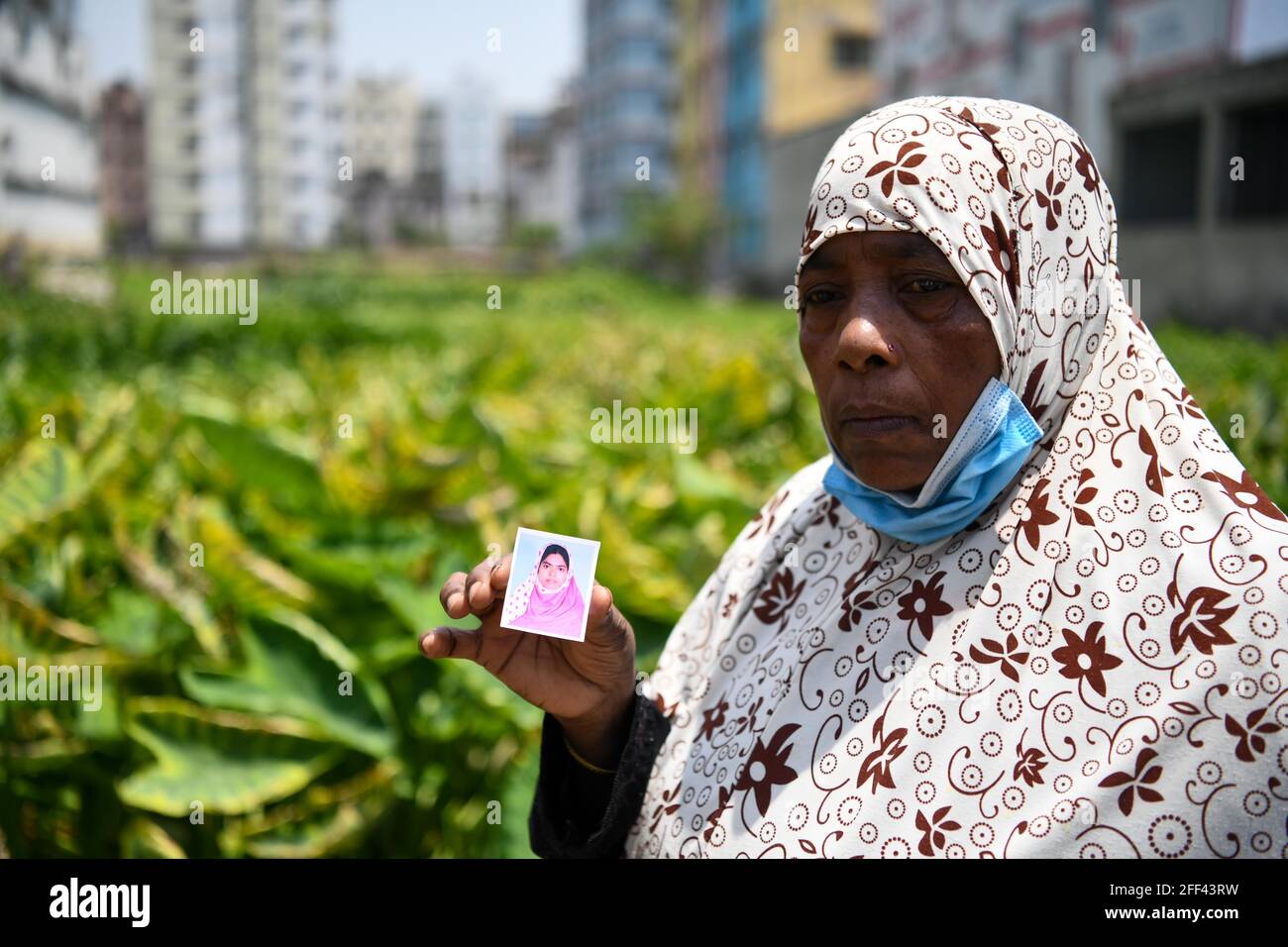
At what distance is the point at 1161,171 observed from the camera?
7996 mm

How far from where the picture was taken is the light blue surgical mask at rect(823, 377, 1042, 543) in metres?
1.26

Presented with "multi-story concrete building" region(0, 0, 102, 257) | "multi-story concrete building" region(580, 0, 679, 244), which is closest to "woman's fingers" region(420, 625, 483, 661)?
"multi-story concrete building" region(0, 0, 102, 257)

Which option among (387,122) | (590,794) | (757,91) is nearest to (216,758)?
(590,794)

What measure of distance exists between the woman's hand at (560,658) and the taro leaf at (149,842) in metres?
1.13

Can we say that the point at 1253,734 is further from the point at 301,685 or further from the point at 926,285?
the point at 301,685

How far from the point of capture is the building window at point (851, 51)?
32.2m

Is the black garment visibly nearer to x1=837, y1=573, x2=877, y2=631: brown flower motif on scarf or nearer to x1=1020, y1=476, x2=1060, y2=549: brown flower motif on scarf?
x1=837, y1=573, x2=877, y2=631: brown flower motif on scarf

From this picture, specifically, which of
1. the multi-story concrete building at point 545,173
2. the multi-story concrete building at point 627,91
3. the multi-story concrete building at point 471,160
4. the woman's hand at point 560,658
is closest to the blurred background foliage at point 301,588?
the woman's hand at point 560,658

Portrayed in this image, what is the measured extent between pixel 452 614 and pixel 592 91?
58973 mm

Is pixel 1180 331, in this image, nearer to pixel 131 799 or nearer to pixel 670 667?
pixel 670 667

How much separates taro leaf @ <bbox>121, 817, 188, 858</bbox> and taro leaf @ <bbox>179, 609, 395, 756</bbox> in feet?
0.85

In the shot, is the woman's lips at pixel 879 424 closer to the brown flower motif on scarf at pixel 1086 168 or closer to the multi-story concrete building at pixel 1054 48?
the brown flower motif on scarf at pixel 1086 168

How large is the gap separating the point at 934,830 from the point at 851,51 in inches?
1343

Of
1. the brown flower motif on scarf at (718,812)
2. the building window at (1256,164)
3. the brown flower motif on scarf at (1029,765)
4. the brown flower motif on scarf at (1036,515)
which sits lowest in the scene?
the brown flower motif on scarf at (718,812)
